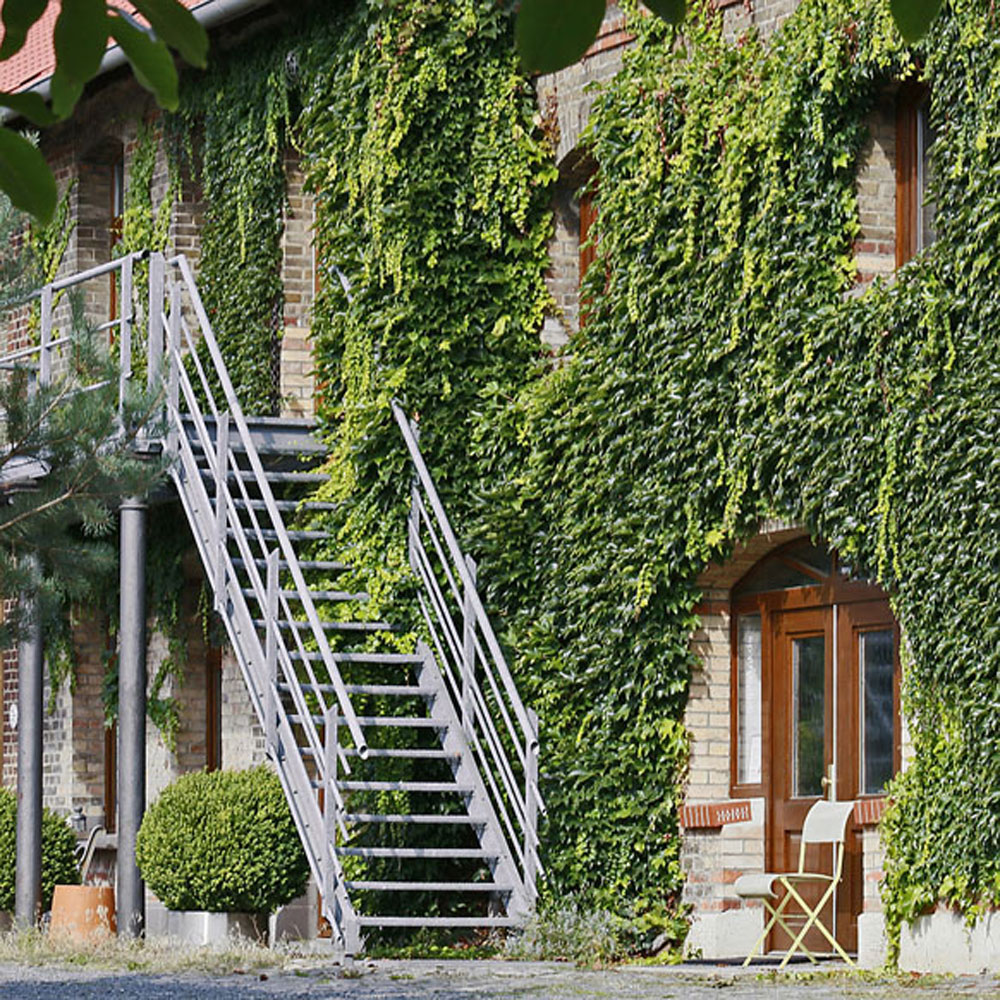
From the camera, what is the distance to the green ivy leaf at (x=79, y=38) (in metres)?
2.70

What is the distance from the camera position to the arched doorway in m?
12.0

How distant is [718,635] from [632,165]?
2.71 m

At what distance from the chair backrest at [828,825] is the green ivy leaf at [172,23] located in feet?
30.5

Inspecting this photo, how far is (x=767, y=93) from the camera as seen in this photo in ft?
39.5

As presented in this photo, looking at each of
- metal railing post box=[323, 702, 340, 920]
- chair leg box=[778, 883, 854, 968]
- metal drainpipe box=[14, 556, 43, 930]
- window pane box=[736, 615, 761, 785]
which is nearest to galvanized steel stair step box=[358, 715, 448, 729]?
metal railing post box=[323, 702, 340, 920]

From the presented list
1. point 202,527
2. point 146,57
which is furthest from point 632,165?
point 146,57

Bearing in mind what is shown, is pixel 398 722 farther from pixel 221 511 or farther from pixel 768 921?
pixel 768 921

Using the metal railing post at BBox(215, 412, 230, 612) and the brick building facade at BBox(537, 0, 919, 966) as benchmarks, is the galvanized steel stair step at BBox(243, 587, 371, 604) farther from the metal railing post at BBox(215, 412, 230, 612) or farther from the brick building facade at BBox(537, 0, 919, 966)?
the brick building facade at BBox(537, 0, 919, 966)

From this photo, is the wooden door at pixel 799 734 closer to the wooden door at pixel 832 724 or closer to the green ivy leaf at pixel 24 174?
the wooden door at pixel 832 724

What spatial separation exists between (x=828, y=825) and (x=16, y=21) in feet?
31.0

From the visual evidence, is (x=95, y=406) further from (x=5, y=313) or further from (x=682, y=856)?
(x=682, y=856)

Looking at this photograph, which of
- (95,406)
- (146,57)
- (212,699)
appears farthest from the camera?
(212,699)

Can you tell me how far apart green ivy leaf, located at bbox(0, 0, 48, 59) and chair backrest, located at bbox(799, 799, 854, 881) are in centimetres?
931

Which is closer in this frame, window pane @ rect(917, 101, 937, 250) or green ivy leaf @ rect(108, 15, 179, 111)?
green ivy leaf @ rect(108, 15, 179, 111)
